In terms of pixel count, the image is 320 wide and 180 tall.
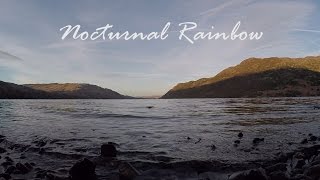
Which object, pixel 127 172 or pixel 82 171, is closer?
pixel 82 171

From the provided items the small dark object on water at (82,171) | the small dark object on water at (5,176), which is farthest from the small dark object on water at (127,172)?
the small dark object on water at (5,176)

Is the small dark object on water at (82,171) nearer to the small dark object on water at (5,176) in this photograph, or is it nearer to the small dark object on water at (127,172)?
the small dark object on water at (127,172)

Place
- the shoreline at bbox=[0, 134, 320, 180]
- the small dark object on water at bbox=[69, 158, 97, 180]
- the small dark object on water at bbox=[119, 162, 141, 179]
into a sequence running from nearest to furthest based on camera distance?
the small dark object on water at bbox=[69, 158, 97, 180]
the shoreline at bbox=[0, 134, 320, 180]
the small dark object on water at bbox=[119, 162, 141, 179]

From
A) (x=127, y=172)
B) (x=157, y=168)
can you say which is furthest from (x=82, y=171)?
(x=157, y=168)

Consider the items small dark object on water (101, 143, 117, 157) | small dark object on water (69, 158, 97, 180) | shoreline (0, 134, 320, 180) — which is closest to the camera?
small dark object on water (69, 158, 97, 180)

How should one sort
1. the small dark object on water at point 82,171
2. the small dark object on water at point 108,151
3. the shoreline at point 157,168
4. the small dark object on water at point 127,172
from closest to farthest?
the small dark object on water at point 82,171 → the shoreline at point 157,168 → the small dark object on water at point 127,172 → the small dark object on water at point 108,151

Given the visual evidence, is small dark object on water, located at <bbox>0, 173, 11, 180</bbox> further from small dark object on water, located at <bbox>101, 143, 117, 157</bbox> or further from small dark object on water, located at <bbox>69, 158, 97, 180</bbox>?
small dark object on water, located at <bbox>101, 143, 117, 157</bbox>

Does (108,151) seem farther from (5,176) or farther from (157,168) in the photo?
(5,176)

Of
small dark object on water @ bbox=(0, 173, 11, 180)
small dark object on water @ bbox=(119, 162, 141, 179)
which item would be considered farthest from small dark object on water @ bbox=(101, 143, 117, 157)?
small dark object on water @ bbox=(0, 173, 11, 180)

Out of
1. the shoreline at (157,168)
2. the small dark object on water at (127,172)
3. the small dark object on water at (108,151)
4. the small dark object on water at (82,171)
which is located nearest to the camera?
the small dark object on water at (82,171)

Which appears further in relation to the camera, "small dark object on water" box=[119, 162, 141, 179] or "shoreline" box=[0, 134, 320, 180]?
"small dark object on water" box=[119, 162, 141, 179]

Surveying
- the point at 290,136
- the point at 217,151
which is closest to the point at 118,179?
the point at 217,151

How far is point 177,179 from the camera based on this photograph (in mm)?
13258

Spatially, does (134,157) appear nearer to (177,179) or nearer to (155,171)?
(155,171)
